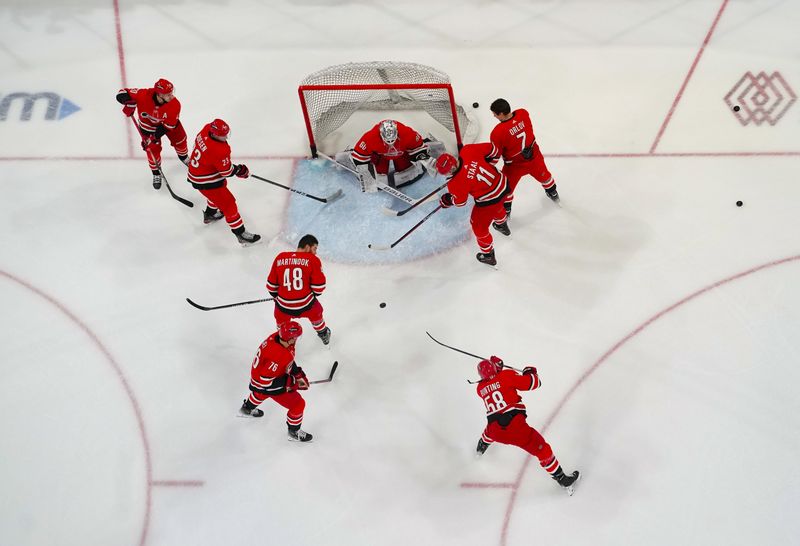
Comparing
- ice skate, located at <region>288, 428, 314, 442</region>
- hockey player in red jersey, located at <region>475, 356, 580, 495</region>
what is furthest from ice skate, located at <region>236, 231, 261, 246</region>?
hockey player in red jersey, located at <region>475, 356, 580, 495</region>

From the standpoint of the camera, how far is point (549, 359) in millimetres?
4586

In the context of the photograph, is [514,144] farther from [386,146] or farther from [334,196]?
[334,196]

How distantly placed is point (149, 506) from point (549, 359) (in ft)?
8.03

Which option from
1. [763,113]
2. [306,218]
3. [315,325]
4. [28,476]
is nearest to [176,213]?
[306,218]

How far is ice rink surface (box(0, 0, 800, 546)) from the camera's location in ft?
13.8

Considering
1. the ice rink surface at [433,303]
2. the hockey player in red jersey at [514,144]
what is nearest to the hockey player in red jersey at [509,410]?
the ice rink surface at [433,303]

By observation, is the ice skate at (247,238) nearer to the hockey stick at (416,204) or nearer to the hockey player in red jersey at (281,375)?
the hockey stick at (416,204)

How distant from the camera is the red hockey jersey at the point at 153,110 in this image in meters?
5.16

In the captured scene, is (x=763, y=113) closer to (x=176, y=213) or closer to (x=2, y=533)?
(x=176, y=213)

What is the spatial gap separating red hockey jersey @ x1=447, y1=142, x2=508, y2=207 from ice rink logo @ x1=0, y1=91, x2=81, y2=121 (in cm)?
353

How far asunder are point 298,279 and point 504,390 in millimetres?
1284

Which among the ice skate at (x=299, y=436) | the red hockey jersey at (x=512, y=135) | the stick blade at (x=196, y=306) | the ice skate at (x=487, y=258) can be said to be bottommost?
the ice skate at (x=299, y=436)

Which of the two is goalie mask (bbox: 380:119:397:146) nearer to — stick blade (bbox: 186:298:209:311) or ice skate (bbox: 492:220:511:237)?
ice skate (bbox: 492:220:511:237)

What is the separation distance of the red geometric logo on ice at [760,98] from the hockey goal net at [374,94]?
2.01m
